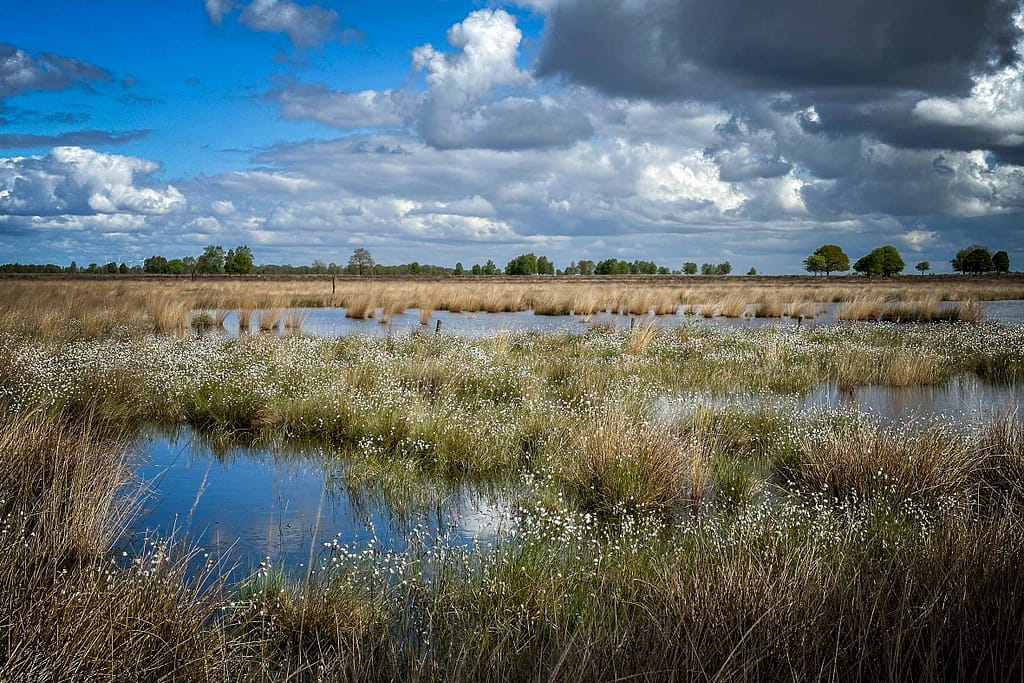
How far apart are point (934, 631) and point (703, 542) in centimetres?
166

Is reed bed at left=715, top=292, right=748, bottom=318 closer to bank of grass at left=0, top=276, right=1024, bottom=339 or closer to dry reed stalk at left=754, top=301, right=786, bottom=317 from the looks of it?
bank of grass at left=0, top=276, right=1024, bottom=339

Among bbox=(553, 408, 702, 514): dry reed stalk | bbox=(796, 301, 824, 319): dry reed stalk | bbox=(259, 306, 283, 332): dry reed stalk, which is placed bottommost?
bbox=(553, 408, 702, 514): dry reed stalk

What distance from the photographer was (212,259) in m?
104

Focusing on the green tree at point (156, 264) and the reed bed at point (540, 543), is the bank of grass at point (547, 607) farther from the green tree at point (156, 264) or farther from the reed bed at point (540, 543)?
the green tree at point (156, 264)

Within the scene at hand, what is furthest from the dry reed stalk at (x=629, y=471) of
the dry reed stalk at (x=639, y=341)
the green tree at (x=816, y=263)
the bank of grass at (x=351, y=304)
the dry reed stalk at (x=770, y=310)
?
the green tree at (x=816, y=263)

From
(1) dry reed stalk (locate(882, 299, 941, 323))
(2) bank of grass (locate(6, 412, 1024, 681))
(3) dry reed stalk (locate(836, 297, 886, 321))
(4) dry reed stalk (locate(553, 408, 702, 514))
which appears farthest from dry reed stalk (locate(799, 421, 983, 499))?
(3) dry reed stalk (locate(836, 297, 886, 321))

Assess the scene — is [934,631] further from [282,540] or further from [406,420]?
[406,420]

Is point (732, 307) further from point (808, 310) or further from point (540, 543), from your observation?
point (540, 543)

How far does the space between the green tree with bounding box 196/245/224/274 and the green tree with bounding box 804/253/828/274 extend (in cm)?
10829

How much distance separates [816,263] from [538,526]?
474 feet

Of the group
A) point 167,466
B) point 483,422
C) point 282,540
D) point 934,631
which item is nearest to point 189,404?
point 167,466

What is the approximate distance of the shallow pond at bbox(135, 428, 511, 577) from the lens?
5703mm

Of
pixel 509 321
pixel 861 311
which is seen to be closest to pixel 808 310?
pixel 861 311

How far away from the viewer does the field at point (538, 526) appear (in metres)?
3.31
